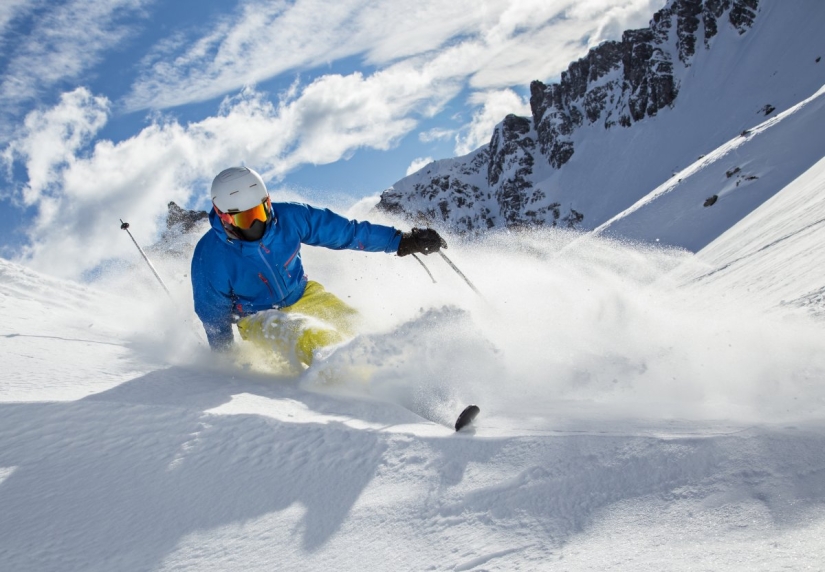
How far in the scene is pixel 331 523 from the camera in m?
2.20

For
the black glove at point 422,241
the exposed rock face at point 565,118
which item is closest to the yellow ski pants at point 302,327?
the black glove at point 422,241

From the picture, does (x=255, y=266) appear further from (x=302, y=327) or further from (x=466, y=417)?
(x=466, y=417)

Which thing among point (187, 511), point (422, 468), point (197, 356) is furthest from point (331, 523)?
point (197, 356)

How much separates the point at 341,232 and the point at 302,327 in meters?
1.66

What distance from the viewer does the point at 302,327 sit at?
5.00 m

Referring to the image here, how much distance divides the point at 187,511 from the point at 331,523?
63 centimetres

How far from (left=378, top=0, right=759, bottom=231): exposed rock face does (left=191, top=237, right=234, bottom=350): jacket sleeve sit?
4146 inches

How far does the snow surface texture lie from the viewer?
1.91 meters

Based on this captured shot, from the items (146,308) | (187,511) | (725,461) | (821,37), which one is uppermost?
(821,37)

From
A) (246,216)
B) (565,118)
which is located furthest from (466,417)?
(565,118)

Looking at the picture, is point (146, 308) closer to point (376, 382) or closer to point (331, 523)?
point (376, 382)

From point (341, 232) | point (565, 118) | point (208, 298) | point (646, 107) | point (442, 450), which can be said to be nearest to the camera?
point (442, 450)

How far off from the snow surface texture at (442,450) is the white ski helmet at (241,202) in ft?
4.51

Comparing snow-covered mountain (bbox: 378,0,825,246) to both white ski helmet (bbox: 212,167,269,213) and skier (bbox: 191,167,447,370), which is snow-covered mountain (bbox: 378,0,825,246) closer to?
skier (bbox: 191,167,447,370)
